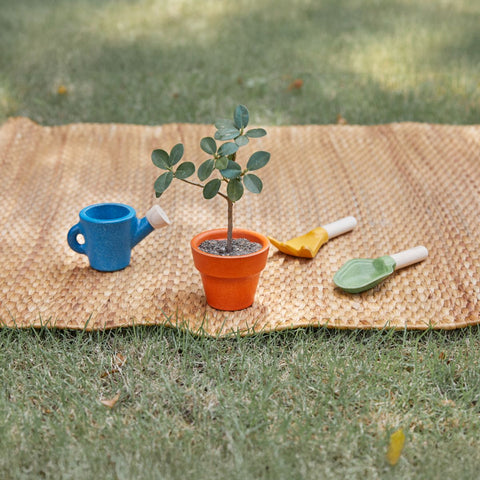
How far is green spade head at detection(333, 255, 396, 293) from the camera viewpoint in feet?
4.16

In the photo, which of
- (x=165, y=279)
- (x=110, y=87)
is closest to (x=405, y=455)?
(x=165, y=279)

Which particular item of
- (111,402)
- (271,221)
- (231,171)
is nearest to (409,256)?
(271,221)

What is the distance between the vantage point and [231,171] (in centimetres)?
107

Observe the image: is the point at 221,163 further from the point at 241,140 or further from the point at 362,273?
the point at 362,273

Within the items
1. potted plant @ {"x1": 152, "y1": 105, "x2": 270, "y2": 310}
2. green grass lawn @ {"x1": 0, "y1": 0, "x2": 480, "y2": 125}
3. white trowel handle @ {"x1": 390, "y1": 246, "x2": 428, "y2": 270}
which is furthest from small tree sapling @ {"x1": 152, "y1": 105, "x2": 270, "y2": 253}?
green grass lawn @ {"x1": 0, "y1": 0, "x2": 480, "y2": 125}

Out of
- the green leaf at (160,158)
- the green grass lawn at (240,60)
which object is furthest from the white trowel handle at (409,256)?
the green grass lawn at (240,60)

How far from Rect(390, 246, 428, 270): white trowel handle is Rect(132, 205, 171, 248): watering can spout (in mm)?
528

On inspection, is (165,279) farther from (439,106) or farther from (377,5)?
(377,5)

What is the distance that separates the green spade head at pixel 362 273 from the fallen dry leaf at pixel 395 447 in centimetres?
42

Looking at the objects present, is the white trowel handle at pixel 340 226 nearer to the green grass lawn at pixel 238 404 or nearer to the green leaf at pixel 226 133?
the green grass lawn at pixel 238 404

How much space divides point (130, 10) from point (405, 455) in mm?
3216

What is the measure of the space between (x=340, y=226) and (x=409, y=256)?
0.68 ft

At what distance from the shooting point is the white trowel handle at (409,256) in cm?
134

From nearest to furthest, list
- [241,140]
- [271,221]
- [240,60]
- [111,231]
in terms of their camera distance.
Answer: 1. [241,140]
2. [111,231]
3. [271,221]
4. [240,60]
